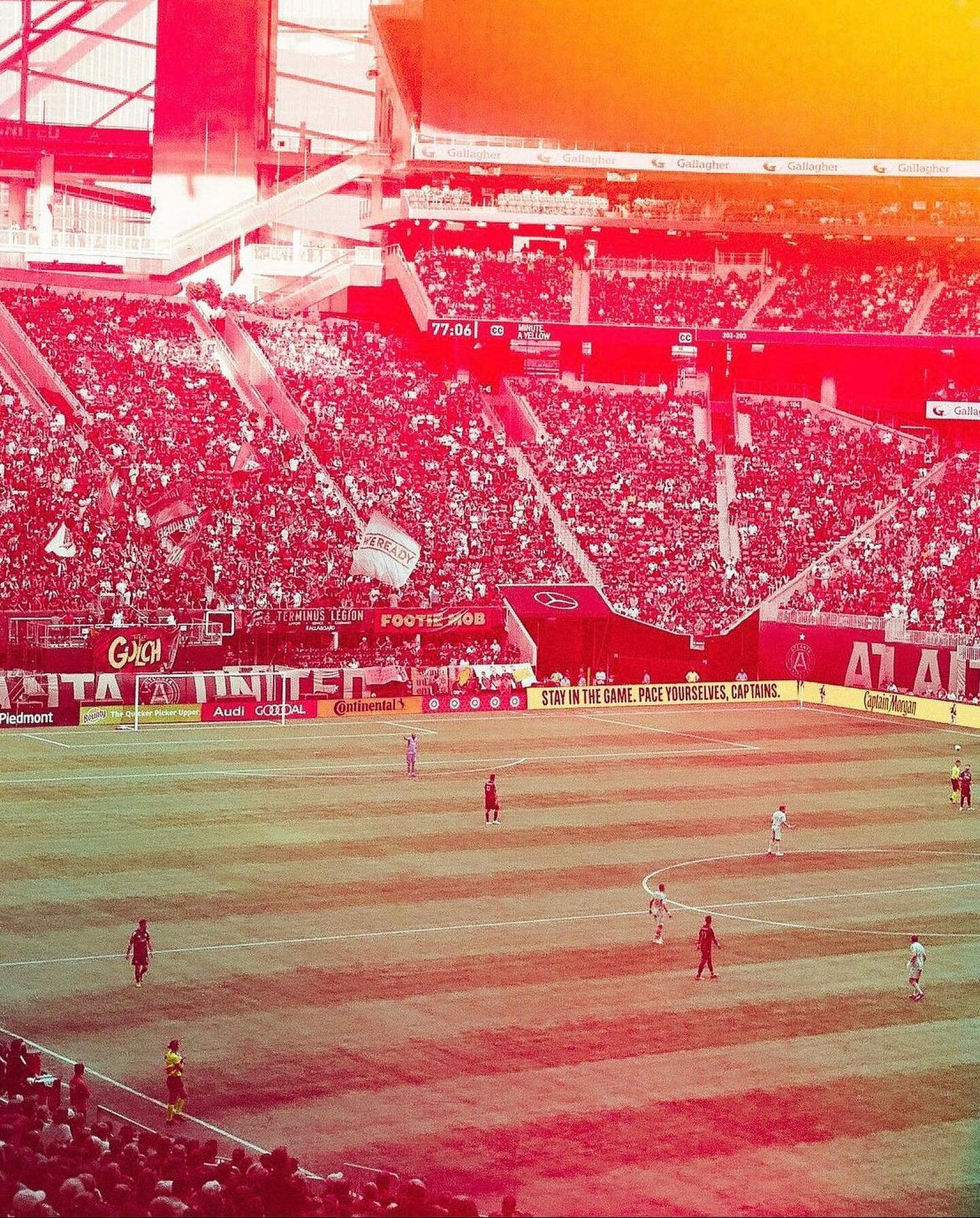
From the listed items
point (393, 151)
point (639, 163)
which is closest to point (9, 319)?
point (393, 151)

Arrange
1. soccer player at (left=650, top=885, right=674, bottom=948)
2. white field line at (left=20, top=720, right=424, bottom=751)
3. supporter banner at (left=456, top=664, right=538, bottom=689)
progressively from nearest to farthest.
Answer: soccer player at (left=650, top=885, right=674, bottom=948), white field line at (left=20, top=720, right=424, bottom=751), supporter banner at (left=456, top=664, right=538, bottom=689)

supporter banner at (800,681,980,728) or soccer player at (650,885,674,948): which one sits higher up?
supporter banner at (800,681,980,728)

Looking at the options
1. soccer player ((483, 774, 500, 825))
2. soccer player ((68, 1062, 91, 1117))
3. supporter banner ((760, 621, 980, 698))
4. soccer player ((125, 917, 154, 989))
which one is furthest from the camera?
supporter banner ((760, 621, 980, 698))

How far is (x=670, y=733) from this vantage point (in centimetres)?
6312

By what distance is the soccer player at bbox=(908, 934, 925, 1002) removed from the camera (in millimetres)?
29719

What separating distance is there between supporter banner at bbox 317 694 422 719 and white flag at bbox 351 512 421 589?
451 centimetres

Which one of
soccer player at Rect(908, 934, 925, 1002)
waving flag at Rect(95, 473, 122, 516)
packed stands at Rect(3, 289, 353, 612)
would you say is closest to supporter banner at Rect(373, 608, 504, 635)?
packed stands at Rect(3, 289, 353, 612)

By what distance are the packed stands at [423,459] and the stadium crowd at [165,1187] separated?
5085cm

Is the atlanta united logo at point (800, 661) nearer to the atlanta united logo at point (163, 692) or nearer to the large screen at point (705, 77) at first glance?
the atlanta united logo at point (163, 692)

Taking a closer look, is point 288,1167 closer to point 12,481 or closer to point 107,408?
point 12,481

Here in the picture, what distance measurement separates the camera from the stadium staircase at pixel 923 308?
84.7 meters

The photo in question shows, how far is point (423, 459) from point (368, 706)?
563 inches

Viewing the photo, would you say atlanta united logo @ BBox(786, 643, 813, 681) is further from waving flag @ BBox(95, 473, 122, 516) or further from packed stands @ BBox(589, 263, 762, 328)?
waving flag @ BBox(95, 473, 122, 516)

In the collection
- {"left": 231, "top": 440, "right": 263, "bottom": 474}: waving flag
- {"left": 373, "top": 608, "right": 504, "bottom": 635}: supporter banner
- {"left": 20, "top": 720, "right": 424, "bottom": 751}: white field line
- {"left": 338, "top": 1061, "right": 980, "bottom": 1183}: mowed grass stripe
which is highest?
{"left": 231, "top": 440, "right": 263, "bottom": 474}: waving flag
